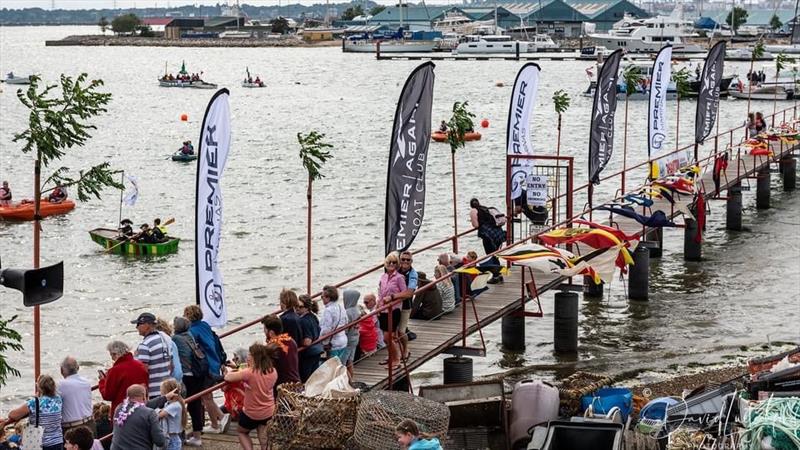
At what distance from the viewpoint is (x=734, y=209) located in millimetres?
39812

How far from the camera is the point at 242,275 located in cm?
3675

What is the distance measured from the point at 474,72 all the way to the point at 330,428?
14747 centimetres

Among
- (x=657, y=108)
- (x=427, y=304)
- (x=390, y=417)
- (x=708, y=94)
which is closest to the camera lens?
(x=390, y=417)

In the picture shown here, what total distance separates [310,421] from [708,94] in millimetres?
27975

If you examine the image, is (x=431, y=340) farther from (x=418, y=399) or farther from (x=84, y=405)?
(x=84, y=405)

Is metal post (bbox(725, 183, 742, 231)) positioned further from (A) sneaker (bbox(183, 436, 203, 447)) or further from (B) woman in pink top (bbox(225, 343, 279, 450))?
(B) woman in pink top (bbox(225, 343, 279, 450))

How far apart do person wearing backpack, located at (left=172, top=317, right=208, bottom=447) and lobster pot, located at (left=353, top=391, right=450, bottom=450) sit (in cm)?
205

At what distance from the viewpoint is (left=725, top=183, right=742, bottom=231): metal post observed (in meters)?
39.2

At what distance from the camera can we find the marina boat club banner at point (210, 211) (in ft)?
55.4

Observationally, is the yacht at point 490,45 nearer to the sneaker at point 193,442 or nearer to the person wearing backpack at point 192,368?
the person wearing backpack at point 192,368

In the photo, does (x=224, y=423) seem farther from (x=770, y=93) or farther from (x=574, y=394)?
(x=770, y=93)

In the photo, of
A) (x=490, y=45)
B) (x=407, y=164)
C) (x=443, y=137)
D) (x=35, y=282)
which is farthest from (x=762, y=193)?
(x=490, y=45)

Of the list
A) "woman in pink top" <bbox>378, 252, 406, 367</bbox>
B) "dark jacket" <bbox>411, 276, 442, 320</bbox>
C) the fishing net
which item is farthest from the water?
the fishing net

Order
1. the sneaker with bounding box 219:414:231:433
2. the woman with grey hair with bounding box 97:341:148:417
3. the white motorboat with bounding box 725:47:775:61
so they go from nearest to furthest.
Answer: the woman with grey hair with bounding box 97:341:148:417 < the sneaker with bounding box 219:414:231:433 < the white motorboat with bounding box 725:47:775:61
